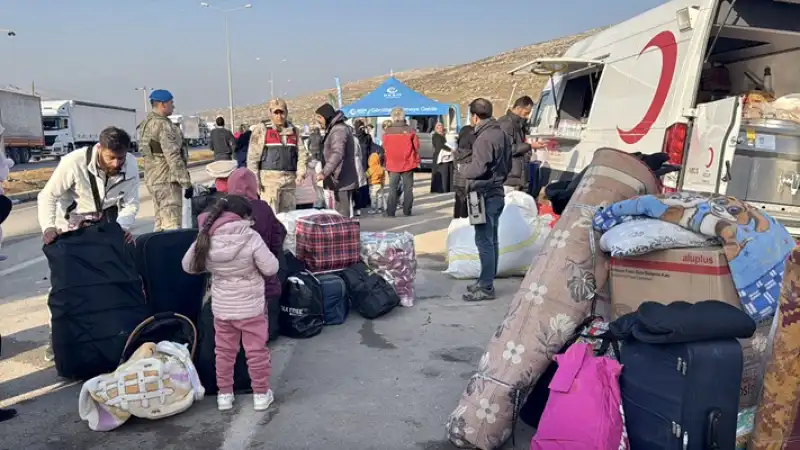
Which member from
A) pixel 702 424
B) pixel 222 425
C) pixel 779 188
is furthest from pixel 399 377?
pixel 779 188

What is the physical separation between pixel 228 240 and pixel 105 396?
3.62 feet

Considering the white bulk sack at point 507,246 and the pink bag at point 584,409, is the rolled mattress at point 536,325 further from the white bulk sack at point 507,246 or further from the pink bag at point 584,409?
the white bulk sack at point 507,246

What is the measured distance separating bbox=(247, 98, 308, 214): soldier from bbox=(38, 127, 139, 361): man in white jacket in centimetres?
286

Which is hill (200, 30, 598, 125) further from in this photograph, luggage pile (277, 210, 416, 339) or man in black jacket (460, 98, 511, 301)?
luggage pile (277, 210, 416, 339)

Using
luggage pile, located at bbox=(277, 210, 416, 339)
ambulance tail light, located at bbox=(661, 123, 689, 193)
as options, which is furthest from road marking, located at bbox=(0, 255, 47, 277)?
ambulance tail light, located at bbox=(661, 123, 689, 193)

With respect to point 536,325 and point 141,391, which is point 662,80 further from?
point 141,391

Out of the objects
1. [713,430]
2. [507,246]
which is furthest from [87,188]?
[507,246]

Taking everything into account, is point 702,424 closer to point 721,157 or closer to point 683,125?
point 721,157

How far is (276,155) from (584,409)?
5.40 meters

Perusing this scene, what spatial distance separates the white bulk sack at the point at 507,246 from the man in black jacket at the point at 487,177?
2.46 feet

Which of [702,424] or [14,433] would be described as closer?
[702,424]

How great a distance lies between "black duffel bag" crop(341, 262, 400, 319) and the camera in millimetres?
5750

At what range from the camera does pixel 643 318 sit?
2.96m

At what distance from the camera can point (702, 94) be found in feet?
27.0
